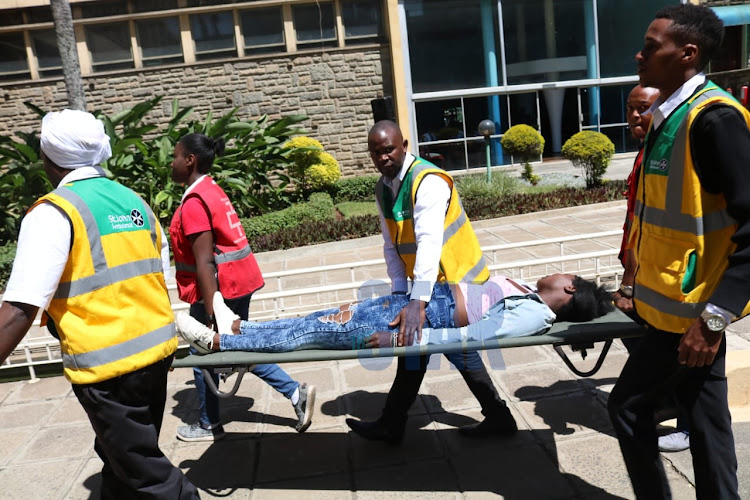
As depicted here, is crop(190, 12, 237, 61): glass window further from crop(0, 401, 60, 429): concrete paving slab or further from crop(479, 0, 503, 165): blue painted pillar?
crop(0, 401, 60, 429): concrete paving slab

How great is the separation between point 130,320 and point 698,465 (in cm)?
219

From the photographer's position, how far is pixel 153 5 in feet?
52.5

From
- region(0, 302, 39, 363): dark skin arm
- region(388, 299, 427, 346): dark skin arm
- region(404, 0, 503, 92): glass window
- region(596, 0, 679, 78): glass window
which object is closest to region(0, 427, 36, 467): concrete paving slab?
region(0, 302, 39, 363): dark skin arm

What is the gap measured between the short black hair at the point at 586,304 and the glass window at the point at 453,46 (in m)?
14.7

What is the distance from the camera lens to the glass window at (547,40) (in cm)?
1772

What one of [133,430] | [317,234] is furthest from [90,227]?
[317,234]

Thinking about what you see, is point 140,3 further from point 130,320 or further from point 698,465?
point 698,465

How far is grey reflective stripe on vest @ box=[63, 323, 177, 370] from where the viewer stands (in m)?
2.29

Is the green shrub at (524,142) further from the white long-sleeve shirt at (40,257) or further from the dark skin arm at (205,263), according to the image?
the white long-sleeve shirt at (40,257)

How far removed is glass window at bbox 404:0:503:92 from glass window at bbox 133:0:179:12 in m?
6.12

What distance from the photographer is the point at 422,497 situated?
3000 millimetres

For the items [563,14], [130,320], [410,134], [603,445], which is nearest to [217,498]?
[130,320]

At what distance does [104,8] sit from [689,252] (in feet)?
55.8

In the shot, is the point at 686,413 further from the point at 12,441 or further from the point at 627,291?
the point at 12,441
